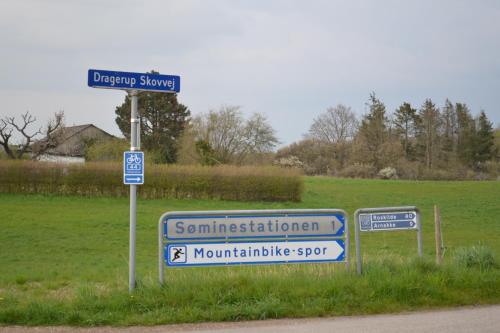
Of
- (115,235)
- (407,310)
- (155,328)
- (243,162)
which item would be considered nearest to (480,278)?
(407,310)

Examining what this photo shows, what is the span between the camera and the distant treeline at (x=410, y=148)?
6769 cm

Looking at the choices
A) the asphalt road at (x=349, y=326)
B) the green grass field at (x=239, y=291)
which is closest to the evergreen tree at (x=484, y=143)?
the green grass field at (x=239, y=291)

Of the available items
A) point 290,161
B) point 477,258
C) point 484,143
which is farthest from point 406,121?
point 477,258

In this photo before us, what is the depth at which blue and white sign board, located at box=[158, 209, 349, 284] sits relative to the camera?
748cm

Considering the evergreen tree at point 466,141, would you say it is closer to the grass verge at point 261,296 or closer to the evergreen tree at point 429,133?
the evergreen tree at point 429,133

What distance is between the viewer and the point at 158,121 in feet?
202

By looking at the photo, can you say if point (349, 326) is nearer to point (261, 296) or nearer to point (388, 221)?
point (261, 296)

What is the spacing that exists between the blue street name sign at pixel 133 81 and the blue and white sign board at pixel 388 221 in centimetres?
349

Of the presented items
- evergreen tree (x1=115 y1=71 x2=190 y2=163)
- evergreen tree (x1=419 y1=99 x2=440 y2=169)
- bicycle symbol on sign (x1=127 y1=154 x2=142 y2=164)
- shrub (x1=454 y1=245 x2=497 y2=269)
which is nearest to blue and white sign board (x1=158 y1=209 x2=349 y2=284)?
bicycle symbol on sign (x1=127 y1=154 x2=142 y2=164)

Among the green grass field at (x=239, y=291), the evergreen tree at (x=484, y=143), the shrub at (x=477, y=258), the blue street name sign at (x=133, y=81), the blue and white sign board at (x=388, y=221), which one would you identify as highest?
the evergreen tree at (x=484, y=143)

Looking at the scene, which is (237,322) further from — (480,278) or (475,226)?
(475,226)

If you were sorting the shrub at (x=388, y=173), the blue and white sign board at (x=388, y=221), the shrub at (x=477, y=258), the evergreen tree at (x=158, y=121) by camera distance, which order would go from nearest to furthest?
the blue and white sign board at (x=388, y=221) → the shrub at (x=477, y=258) → the evergreen tree at (x=158, y=121) → the shrub at (x=388, y=173)

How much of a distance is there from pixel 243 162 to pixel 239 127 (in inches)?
162

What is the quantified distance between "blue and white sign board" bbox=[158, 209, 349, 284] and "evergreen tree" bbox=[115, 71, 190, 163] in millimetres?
52255
